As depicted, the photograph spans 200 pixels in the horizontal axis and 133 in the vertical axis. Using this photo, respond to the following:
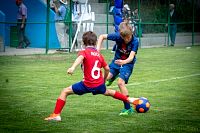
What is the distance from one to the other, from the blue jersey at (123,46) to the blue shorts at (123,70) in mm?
129

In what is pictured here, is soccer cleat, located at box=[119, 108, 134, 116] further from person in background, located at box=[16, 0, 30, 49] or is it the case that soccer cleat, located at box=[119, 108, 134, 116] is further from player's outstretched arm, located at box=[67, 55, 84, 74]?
person in background, located at box=[16, 0, 30, 49]

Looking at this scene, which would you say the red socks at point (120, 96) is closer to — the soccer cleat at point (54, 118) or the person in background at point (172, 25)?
the soccer cleat at point (54, 118)

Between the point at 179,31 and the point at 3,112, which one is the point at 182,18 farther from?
the point at 3,112

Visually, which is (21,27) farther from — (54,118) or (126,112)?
(54,118)

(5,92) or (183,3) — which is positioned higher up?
(183,3)

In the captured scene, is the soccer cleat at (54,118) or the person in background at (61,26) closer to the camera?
the soccer cleat at (54,118)

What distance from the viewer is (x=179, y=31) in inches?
1297

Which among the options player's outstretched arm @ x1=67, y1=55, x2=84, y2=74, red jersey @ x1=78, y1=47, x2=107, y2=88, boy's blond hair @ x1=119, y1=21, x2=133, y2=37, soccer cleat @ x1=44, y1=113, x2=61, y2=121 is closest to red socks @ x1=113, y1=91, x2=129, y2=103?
red jersey @ x1=78, y1=47, x2=107, y2=88

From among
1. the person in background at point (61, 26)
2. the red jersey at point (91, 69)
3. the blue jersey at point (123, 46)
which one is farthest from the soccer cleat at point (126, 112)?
the person in background at point (61, 26)

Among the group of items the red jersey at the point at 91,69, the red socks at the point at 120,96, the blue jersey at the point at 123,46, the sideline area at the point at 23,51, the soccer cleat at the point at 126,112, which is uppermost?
the blue jersey at the point at 123,46

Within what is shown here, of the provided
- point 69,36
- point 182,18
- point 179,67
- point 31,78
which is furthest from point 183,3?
point 31,78

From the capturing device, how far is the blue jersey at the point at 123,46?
10070 mm

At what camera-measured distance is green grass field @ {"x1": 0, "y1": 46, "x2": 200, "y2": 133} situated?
835 cm

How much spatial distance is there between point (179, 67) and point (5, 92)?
786 cm
